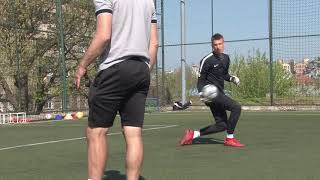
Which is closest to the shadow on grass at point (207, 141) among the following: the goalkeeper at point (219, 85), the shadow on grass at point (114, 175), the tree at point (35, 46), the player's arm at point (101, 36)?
the goalkeeper at point (219, 85)

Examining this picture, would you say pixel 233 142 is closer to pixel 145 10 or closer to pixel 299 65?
pixel 145 10

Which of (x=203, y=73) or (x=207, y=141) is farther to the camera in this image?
(x=207, y=141)

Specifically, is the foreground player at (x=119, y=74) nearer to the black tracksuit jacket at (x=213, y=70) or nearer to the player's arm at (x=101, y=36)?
the player's arm at (x=101, y=36)

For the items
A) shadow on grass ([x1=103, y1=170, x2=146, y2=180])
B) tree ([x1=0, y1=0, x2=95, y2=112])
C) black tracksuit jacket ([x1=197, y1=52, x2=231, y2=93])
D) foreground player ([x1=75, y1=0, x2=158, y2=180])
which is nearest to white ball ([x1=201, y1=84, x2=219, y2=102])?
black tracksuit jacket ([x1=197, y1=52, x2=231, y2=93])

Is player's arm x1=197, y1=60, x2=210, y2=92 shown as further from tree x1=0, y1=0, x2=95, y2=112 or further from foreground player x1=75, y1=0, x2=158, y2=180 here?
tree x1=0, y1=0, x2=95, y2=112

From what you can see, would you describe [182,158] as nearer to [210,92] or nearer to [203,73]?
[210,92]

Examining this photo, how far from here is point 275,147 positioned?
845cm

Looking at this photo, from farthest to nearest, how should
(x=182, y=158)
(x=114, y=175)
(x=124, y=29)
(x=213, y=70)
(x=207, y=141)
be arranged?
(x=207, y=141), (x=213, y=70), (x=182, y=158), (x=114, y=175), (x=124, y=29)

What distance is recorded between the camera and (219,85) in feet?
29.1

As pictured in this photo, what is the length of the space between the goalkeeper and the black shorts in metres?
4.26

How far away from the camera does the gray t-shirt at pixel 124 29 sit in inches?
169

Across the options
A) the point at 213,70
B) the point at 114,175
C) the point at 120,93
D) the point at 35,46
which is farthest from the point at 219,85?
the point at 35,46

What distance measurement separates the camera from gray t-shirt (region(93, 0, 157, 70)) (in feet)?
14.1

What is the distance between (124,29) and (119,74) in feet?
1.10
